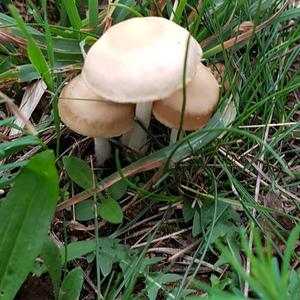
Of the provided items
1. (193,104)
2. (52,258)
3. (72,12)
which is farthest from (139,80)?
(72,12)

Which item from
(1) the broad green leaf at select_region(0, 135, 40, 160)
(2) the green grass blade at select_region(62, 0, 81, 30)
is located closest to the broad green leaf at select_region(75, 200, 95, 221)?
(1) the broad green leaf at select_region(0, 135, 40, 160)

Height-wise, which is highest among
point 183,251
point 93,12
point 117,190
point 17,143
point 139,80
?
point 139,80

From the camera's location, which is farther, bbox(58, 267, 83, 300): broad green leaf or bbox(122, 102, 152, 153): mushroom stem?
bbox(122, 102, 152, 153): mushroom stem

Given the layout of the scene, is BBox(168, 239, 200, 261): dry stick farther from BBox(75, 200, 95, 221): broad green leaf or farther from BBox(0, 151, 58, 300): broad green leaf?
BBox(0, 151, 58, 300): broad green leaf

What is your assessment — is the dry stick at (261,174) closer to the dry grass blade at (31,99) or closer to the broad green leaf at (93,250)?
the broad green leaf at (93,250)

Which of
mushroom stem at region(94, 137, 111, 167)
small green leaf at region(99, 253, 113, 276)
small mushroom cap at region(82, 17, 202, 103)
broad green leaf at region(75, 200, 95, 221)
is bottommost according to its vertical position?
small green leaf at region(99, 253, 113, 276)

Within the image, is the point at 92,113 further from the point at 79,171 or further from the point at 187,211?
the point at 187,211

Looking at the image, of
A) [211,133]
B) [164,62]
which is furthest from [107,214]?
[164,62]

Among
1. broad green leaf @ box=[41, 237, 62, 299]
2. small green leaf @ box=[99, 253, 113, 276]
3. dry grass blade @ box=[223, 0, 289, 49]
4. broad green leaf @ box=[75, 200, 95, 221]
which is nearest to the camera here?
broad green leaf @ box=[41, 237, 62, 299]
